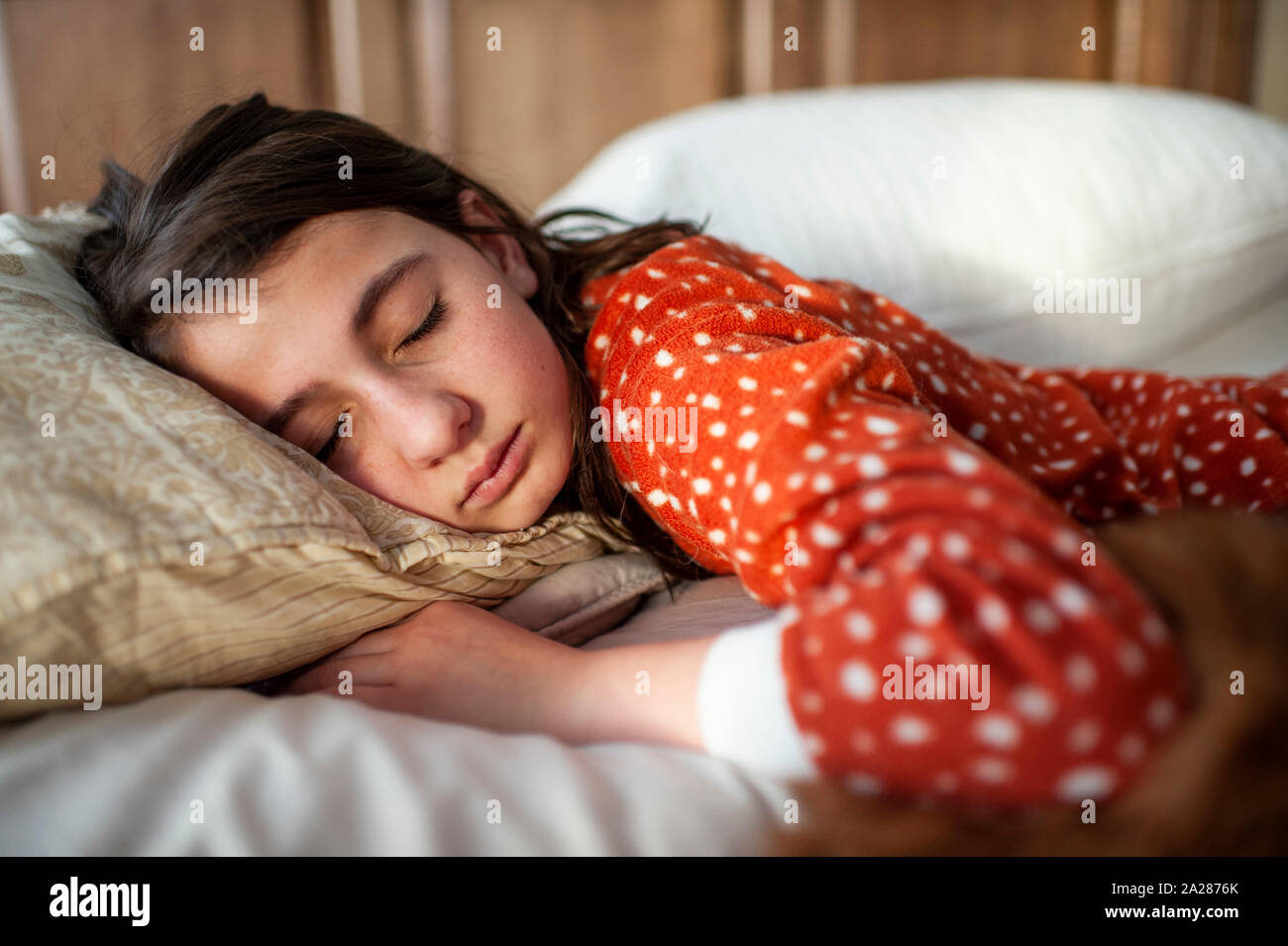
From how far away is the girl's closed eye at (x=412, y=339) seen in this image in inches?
25.9

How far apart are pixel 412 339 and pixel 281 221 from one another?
131mm

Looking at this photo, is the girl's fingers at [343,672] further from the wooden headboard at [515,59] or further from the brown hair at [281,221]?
the wooden headboard at [515,59]

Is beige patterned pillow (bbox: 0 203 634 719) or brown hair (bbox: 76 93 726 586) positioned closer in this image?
beige patterned pillow (bbox: 0 203 634 719)

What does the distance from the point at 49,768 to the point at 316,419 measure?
29 centimetres

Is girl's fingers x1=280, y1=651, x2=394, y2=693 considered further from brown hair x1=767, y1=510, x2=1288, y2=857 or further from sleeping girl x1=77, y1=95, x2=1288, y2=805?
brown hair x1=767, y1=510, x2=1288, y2=857

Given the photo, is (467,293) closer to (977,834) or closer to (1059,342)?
(977,834)

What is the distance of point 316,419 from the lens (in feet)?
2.14

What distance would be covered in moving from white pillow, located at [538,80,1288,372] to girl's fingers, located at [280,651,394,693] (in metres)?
A: 0.68

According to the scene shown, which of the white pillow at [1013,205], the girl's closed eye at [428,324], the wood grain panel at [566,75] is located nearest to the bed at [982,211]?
the white pillow at [1013,205]

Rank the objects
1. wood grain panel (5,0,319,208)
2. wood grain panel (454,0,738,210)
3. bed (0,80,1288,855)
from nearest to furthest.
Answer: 1. bed (0,80,1288,855)
2. wood grain panel (5,0,319,208)
3. wood grain panel (454,0,738,210)

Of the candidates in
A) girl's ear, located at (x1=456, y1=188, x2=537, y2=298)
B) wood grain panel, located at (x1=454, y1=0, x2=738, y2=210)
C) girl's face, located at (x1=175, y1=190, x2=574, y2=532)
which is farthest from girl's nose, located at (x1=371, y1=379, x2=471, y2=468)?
wood grain panel, located at (x1=454, y1=0, x2=738, y2=210)

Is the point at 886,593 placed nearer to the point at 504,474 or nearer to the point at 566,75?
the point at 504,474

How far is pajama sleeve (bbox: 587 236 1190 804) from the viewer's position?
383mm

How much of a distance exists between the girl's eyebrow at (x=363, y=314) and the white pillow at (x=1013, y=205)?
48 centimetres
